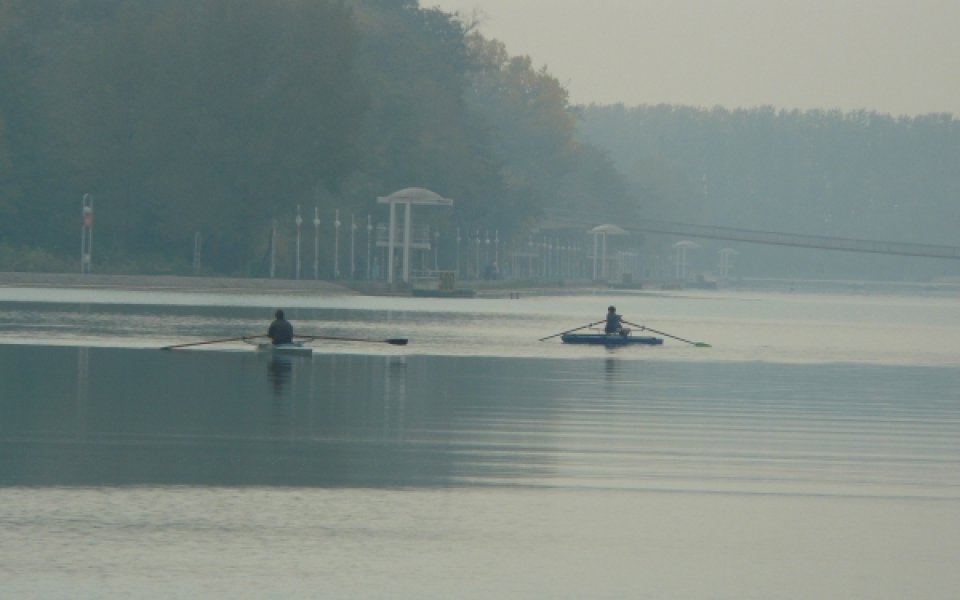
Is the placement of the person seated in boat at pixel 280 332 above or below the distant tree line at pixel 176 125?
below

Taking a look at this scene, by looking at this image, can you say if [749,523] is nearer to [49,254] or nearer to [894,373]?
[894,373]

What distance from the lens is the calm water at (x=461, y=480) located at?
634 inches

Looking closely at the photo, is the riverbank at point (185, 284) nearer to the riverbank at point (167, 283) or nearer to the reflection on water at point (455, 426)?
the riverbank at point (167, 283)

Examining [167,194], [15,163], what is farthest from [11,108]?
[167,194]

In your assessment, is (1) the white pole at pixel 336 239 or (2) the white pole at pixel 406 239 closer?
(2) the white pole at pixel 406 239

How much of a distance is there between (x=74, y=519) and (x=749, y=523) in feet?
21.0

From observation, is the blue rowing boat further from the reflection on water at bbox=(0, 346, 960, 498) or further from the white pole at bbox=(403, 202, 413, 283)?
the white pole at bbox=(403, 202, 413, 283)

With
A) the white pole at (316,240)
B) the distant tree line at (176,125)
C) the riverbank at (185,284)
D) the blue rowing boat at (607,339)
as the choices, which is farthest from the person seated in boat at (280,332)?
the white pole at (316,240)

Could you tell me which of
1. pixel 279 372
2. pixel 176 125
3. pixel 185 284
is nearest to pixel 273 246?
pixel 176 125

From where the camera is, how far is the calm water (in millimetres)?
16109

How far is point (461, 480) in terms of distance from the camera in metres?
22.2

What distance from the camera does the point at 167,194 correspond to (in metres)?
124

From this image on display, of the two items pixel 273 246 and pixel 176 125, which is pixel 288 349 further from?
pixel 273 246

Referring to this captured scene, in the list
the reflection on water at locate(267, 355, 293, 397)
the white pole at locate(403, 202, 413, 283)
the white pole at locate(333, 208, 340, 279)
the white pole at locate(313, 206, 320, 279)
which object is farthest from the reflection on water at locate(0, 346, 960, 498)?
the white pole at locate(333, 208, 340, 279)
